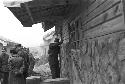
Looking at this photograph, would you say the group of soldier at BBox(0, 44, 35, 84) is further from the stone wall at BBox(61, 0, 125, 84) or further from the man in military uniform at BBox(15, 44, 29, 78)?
the stone wall at BBox(61, 0, 125, 84)

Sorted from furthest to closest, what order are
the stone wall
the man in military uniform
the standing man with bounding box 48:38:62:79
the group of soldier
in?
the standing man with bounding box 48:38:62:79 → the man in military uniform → the group of soldier → the stone wall

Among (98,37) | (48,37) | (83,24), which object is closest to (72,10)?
(83,24)

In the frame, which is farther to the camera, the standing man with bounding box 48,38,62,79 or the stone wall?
the standing man with bounding box 48,38,62,79

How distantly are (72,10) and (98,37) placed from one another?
382cm

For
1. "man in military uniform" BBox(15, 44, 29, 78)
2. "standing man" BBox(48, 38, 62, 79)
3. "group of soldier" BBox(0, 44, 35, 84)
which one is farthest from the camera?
"standing man" BBox(48, 38, 62, 79)

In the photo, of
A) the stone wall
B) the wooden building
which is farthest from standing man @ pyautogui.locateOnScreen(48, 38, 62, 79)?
the stone wall

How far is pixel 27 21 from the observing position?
1010 centimetres

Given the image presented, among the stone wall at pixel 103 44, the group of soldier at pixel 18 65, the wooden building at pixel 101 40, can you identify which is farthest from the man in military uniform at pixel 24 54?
the stone wall at pixel 103 44

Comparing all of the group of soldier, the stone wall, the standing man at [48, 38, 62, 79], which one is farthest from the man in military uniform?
the standing man at [48, 38, 62, 79]

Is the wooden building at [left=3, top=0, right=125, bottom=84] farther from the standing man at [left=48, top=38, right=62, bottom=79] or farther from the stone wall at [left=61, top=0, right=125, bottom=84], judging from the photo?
the standing man at [left=48, top=38, right=62, bottom=79]

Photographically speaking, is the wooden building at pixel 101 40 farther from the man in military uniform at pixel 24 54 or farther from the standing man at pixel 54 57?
the standing man at pixel 54 57

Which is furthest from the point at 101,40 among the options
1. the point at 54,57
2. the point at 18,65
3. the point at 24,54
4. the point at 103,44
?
the point at 54,57

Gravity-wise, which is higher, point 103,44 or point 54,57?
point 103,44

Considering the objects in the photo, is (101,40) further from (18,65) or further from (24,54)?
(24,54)
